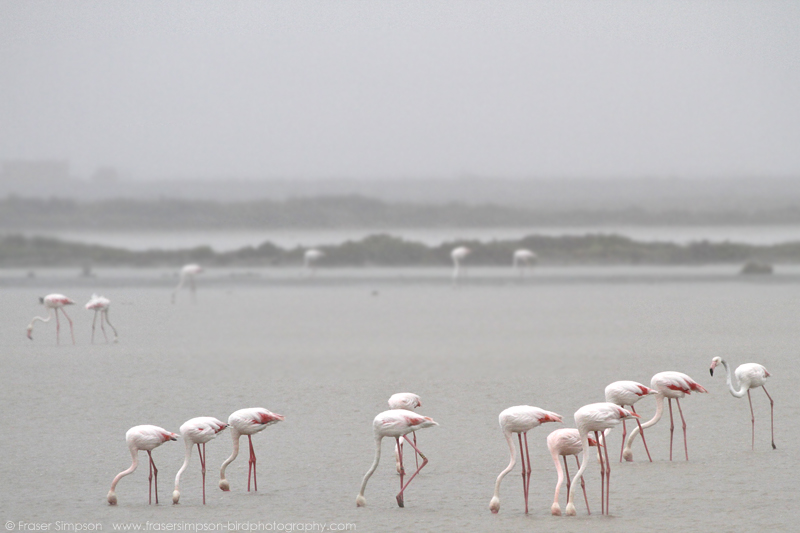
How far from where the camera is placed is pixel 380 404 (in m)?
8.91

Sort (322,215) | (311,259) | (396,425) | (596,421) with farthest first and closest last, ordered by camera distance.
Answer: (322,215), (311,259), (396,425), (596,421)

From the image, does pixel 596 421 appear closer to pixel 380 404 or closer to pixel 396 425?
pixel 396 425

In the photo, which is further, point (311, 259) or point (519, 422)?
point (311, 259)

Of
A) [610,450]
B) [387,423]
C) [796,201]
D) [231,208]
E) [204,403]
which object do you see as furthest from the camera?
[796,201]

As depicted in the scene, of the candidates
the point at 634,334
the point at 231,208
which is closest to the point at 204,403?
the point at 634,334

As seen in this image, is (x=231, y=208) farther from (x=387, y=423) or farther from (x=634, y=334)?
(x=387, y=423)

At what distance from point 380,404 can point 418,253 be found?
2876 centimetres

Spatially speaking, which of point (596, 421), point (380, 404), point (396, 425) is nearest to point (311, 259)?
point (380, 404)

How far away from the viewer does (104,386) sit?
9.91 m

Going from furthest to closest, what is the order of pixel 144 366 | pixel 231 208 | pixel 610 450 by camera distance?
pixel 231 208
pixel 144 366
pixel 610 450

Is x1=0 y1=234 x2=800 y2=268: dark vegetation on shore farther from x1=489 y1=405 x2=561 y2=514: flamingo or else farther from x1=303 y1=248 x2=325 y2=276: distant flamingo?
x1=489 y1=405 x2=561 y2=514: flamingo

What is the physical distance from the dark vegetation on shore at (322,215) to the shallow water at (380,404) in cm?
1883

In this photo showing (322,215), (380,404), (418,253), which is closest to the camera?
(380,404)

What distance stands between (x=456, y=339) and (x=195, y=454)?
23.0 feet
